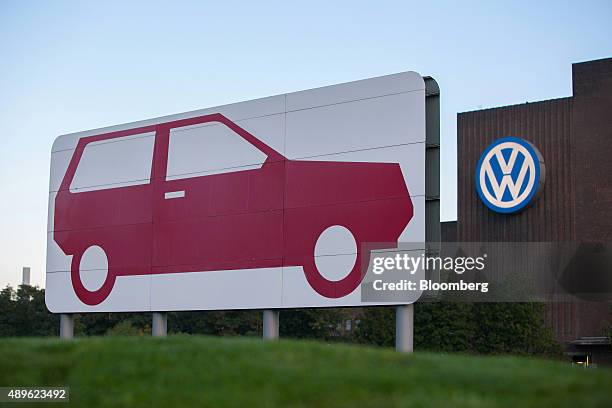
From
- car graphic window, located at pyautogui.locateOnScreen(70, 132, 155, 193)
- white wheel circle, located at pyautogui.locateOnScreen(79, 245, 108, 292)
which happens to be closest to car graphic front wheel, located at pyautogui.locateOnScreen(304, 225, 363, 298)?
car graphic window, located at pyautogui.locateOnScreen(70, 132, 155, 193)

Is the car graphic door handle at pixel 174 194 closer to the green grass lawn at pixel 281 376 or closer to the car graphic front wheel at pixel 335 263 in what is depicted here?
the car graphic front wheel at pixel 335 263

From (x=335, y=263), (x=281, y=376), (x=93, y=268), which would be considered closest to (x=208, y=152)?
(x=93, y=268)

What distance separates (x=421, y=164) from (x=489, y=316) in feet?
128

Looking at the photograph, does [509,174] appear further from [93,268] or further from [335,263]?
[335,263]

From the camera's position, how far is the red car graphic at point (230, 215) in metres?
25.2

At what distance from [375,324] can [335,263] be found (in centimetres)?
4385

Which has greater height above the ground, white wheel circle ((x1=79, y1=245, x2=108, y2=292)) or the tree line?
white wheel circle ((x1=79, y1=245, x2=108, y2=292))

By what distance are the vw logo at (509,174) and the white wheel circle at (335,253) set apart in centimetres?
4388

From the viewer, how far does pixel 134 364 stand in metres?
16.0

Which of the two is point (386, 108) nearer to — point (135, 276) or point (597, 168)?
point (135, 276)

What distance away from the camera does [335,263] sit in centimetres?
2552

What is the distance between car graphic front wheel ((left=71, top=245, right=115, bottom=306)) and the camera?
30703 millimetres

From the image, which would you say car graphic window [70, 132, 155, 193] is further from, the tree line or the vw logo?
the vw logo

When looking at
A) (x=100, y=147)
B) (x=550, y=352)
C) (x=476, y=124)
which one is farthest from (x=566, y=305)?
(x=100, y=147)
